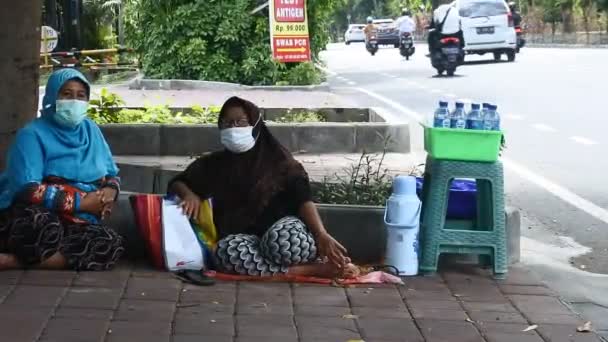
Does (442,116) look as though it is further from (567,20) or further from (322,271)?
(567,20)

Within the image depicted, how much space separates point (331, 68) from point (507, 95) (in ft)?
43.2

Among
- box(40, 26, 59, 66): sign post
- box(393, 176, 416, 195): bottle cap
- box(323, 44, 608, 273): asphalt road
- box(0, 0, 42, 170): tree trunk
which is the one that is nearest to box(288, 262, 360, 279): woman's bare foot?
box(393, 176, 416, 195): bottle cap

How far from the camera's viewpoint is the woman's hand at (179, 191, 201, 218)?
16.7ft

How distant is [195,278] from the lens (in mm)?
4988

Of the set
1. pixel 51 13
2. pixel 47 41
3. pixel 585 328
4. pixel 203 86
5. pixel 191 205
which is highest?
pixel 51 13

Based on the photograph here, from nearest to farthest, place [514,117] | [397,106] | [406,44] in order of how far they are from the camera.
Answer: [514,117] < [397,106] < [406,44]

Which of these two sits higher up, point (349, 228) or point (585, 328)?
point (349, 228)

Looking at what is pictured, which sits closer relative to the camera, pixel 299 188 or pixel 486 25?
pixel 299 188

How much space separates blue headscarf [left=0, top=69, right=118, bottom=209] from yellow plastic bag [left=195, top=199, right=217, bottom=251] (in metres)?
0.58

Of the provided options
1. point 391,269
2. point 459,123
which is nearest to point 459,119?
point 459,123

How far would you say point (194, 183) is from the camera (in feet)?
17.1

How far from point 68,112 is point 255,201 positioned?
1099 millimetres

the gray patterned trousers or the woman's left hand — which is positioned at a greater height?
the woman's left hand

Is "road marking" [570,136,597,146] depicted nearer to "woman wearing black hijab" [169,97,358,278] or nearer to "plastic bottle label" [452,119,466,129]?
"plastic bottle label" [452,119,466,129]
